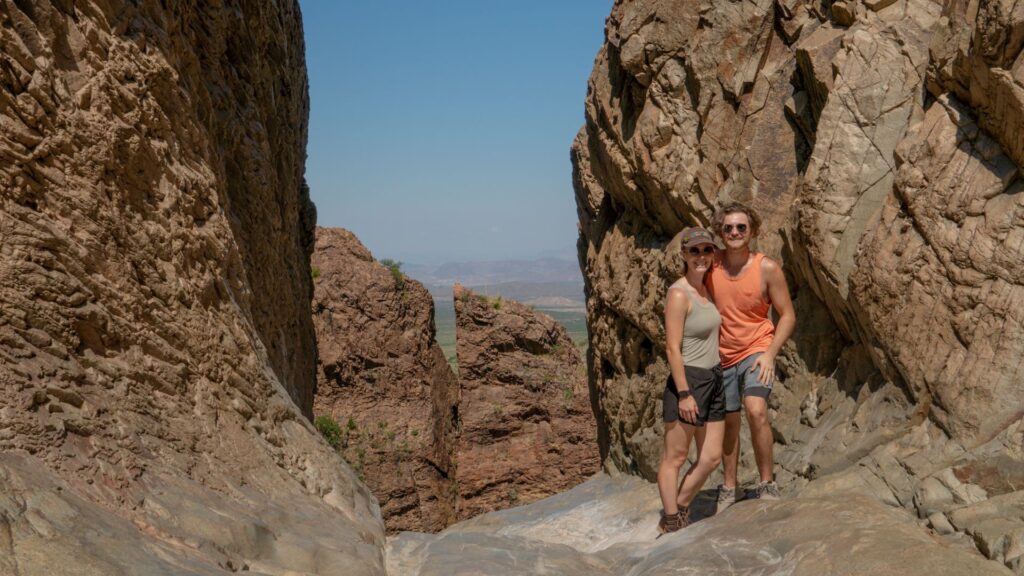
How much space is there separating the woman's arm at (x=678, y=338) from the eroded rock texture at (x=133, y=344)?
2.63m

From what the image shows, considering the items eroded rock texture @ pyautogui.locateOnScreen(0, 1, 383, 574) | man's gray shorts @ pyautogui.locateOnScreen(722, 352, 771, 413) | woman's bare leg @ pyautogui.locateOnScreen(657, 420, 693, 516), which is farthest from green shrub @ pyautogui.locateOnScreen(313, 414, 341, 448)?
man's gray shorts @ pyautogui.locateOnScreen(722, 352, 771, 413)

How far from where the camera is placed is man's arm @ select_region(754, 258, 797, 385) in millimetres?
6434

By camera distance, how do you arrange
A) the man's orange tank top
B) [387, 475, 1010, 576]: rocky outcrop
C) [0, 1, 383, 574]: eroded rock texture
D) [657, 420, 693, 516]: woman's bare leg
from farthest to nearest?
1. [657, 420, 693, 516]: woman's bare leg
2. the man's orange tank top
3. [387, 475, 1010, 576]: rocky outcrop
4. [0, 1, 383, 574]: eroded rock texture

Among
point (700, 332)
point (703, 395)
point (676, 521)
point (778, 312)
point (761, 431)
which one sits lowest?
point (676, 521)

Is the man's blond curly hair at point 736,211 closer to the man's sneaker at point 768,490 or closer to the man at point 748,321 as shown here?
the man at point 748,321

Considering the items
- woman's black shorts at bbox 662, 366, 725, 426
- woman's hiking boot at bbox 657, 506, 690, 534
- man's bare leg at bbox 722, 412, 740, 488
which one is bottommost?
woman's hiking boot at bbox 657, 506, 690, 534

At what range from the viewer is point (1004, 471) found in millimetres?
5629

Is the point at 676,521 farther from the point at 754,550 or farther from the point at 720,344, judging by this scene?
the point at 720,344

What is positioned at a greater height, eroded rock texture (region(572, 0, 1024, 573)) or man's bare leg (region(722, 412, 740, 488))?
eroded rock texture (region(572, 0, 1024, 573))

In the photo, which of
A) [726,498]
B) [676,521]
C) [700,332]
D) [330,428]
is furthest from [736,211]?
[330,428]

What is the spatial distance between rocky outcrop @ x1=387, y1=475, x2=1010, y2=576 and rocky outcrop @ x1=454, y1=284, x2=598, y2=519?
744 inches

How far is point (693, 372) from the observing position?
6539 millimetres

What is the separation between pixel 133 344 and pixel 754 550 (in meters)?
4.69

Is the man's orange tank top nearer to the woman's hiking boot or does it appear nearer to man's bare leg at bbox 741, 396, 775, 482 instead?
man's bare leg at bbox 741, 396, 775, 482
